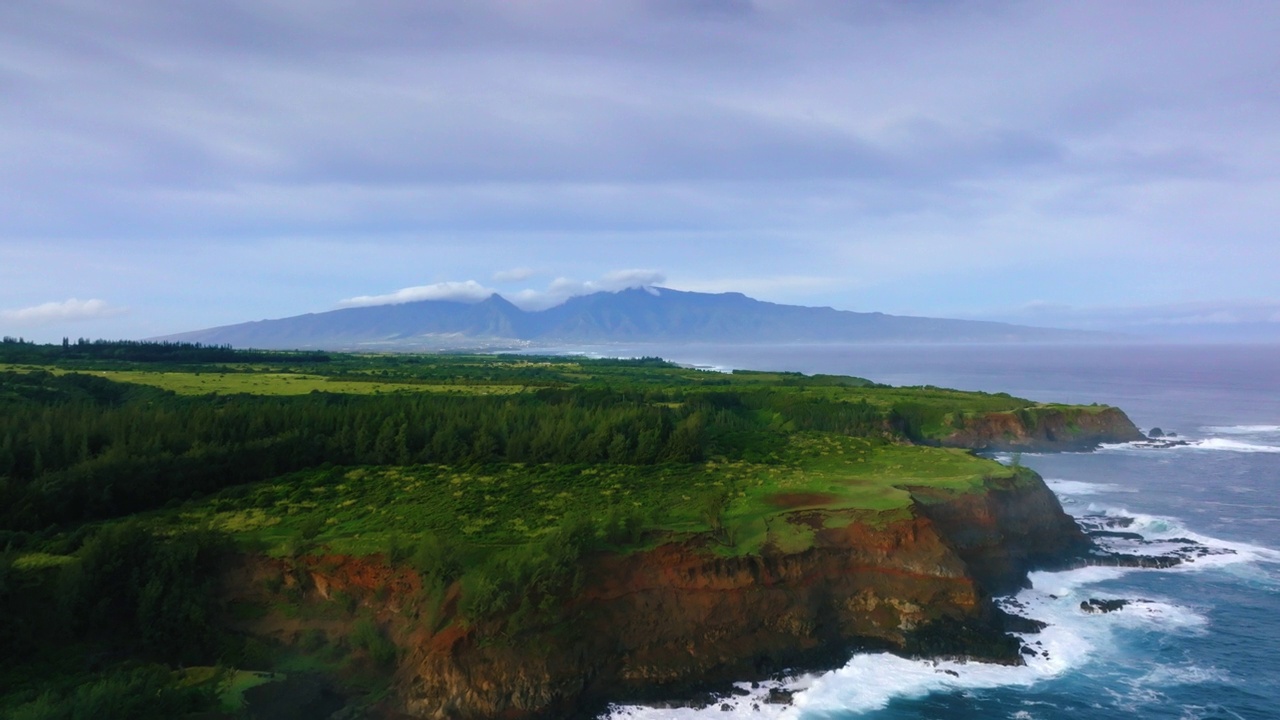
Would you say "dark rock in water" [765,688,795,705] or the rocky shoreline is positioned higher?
the rocky shoreline

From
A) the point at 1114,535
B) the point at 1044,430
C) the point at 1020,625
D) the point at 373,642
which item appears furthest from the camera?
the point at 1044,430

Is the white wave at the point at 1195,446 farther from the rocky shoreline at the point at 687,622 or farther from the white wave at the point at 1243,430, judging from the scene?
the rocky shoreline at the point at 687,622

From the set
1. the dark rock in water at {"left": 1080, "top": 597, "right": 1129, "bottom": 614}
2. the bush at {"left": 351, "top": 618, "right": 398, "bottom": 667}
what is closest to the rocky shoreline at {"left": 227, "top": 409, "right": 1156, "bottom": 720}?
the bush at {"left": 351, "top": 618, "right": 398, "bottom": 667}

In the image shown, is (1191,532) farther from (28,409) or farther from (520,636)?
(28,409)

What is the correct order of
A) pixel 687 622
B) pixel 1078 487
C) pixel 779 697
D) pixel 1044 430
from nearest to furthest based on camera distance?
pixel 779 697, pixel 687 622, pixel 1078 487, pixel 1044 430

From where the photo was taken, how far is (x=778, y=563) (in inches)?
1198

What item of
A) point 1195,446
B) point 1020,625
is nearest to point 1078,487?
point 1195,446

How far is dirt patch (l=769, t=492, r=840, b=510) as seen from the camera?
34906mm

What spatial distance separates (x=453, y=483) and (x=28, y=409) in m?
26.3

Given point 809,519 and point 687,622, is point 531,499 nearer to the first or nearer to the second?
point 687,622

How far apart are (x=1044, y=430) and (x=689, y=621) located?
68826 millimetres

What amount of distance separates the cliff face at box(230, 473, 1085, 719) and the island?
0.30 feet

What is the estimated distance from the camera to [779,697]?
2617cm

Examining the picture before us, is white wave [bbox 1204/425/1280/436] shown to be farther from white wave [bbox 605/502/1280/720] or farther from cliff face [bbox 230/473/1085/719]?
cliff face [bbox 230/473/1085/719]
